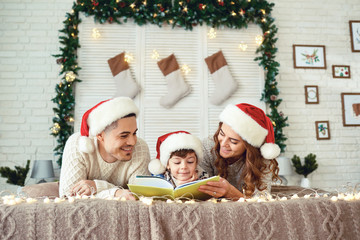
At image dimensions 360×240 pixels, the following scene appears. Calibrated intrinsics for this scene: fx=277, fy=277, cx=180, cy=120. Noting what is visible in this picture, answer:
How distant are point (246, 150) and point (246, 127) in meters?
0.17

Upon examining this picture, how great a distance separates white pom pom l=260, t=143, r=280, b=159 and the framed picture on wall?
286 centimetres

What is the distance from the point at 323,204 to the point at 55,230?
0.93 metres

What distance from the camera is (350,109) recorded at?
392 cm

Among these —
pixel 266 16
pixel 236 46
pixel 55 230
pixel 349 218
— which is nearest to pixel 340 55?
pixel 266 16

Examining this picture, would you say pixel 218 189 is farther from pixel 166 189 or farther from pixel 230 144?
pixel 230 144

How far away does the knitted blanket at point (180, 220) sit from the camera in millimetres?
869

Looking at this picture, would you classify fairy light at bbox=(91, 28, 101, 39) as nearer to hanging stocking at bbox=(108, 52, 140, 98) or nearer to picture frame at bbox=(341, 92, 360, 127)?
hanging stocking at bbox=(108, 52, 140, 98)

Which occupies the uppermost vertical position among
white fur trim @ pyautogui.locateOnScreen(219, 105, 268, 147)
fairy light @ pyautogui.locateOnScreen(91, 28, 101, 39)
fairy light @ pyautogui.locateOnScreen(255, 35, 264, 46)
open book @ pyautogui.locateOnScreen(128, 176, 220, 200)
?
fairy light @ pyautogui.locateOnScreen(91, 28, 101, 39)

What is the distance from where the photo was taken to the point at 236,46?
12.4 feet

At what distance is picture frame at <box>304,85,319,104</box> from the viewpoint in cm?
388

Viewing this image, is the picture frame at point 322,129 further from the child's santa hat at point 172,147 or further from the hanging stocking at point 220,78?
the child's santa hat at point 172,147

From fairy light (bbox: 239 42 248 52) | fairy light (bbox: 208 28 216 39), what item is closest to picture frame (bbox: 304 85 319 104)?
fairy light (bbox: 239 42 248 52)

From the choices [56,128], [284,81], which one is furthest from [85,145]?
[284,81]

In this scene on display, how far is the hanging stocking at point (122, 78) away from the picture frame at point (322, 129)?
2.52 meters
